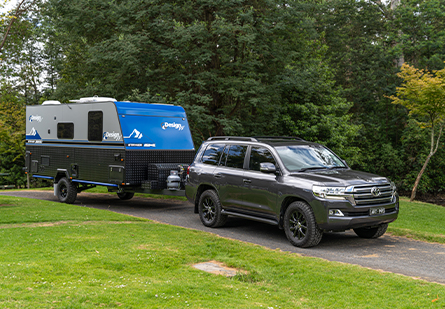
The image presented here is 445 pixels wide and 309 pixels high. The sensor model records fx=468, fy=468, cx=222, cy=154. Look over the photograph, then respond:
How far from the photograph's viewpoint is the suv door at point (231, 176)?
33.1 feet

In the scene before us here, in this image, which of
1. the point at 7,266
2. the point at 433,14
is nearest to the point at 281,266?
the point at 7,266

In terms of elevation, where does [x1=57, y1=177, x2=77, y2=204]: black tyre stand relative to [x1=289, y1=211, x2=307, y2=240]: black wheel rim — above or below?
below

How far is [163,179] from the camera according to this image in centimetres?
1323

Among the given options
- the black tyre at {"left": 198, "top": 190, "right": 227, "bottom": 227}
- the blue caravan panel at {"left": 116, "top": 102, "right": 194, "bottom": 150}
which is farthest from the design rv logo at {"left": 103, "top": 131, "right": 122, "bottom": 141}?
the black tyre at {"left": 198, "top": 190, "right": 227, "bottom": 227}

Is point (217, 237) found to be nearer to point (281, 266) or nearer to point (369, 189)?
point (281, 266)

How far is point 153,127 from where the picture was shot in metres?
13.8

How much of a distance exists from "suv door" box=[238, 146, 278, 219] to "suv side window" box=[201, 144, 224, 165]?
1037mm

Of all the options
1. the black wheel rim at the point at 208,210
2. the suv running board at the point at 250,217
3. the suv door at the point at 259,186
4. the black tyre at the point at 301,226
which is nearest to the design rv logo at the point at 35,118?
the black wheel rim at the point at 208,210

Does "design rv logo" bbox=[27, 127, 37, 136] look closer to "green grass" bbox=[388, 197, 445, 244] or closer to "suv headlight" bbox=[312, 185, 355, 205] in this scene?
"suv headlight" bbox=[312, 185, 355, 205]

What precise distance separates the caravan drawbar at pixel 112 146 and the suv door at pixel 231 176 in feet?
9.16

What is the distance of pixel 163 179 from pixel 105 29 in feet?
33.3

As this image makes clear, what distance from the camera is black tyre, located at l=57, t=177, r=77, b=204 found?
15055 millimetres

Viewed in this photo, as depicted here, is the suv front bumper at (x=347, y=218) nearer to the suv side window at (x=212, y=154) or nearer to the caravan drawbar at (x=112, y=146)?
the suv side window at (x=212, y=154)

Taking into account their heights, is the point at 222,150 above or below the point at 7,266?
above
